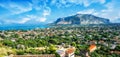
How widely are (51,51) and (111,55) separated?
7475 millimetres

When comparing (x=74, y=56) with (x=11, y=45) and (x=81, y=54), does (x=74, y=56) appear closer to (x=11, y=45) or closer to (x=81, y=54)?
(x=81, y=54)

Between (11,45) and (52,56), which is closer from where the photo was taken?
(52,56)

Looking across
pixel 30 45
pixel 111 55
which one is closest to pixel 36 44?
pixel 30 45

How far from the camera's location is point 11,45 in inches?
1827

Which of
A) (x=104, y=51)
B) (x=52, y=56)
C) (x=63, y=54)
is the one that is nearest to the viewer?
(x=52, y=56)

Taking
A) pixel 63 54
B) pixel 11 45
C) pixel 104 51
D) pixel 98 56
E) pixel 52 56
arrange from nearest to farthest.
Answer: pixel 52 56 → pixel 63 54 → pixel 98 56 → pixel 104 51 → pixel 11 45

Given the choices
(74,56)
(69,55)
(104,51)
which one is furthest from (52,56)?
(104,51)

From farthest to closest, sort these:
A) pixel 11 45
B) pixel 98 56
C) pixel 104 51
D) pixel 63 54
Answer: pixel 11 45, pixel 104 51, pixel 98 56, pixel 63 54

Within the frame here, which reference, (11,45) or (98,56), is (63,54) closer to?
(98,56)

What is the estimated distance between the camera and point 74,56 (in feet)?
110

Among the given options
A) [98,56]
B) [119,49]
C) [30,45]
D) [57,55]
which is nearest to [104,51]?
[119,49]

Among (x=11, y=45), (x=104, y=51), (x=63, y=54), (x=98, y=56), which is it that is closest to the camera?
(x=63, y=54)

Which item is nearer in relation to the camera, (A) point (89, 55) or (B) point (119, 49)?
(A) point (89, 55)

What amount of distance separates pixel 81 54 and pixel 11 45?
51.2 ft
